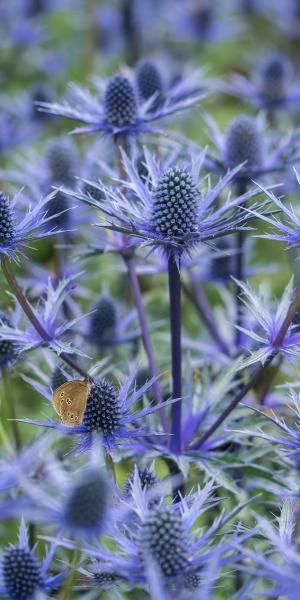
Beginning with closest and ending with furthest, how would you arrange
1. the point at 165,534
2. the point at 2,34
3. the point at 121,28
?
1. the point at 165,534
2. the point at 2,34
3. the point at 121,28

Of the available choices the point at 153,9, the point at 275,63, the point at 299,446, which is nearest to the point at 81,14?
the point at 153,9

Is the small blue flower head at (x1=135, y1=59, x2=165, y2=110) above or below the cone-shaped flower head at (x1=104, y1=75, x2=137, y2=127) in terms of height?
above

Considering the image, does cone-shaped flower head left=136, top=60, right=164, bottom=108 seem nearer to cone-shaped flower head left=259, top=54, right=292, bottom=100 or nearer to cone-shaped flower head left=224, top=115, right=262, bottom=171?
cone-shaped flower head left=224, top=115, right=262, bottom=171

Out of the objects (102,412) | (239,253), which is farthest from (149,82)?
(102,412)

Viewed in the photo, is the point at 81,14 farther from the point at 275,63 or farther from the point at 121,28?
the point at 275,63

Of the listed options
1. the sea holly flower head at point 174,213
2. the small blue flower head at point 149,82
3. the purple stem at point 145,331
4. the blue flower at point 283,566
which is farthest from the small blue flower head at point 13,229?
the small blue flower head at point 149,82

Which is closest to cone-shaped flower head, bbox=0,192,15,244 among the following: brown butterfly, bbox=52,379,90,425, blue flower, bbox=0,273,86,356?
blue flower, bbox=0,273,86,356
